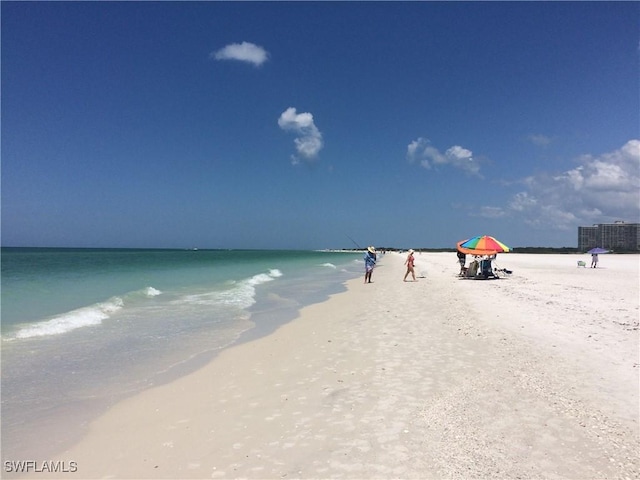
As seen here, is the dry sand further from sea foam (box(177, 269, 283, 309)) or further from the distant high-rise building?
the distant high-rise building

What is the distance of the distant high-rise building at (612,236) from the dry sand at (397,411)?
3934 inches

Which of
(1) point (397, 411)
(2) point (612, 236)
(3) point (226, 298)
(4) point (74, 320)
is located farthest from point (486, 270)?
(2) point (612, 236)

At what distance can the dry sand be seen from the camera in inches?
158

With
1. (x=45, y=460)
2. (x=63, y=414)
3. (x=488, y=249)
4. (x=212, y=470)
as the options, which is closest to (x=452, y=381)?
(x=212, y=470)

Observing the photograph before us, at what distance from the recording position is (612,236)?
319ft

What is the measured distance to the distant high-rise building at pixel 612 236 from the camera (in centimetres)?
9159

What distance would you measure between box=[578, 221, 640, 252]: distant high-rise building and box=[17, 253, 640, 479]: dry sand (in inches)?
3934

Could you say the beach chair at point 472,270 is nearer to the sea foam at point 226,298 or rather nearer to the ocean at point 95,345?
the ocean at point 95,345

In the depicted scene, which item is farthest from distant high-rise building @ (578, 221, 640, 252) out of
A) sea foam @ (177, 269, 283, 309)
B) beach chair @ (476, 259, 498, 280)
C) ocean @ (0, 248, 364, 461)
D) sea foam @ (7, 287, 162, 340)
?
sea foam @ (7, 287, 162, 340)

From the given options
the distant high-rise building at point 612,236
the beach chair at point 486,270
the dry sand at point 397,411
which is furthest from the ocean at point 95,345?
the distant high-rise building at point 612,236

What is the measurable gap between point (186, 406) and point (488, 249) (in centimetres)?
1897

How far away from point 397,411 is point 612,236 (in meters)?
118

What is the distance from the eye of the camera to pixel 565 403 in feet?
17.0

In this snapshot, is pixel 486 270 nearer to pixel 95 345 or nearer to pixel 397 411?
pixel 397 411
